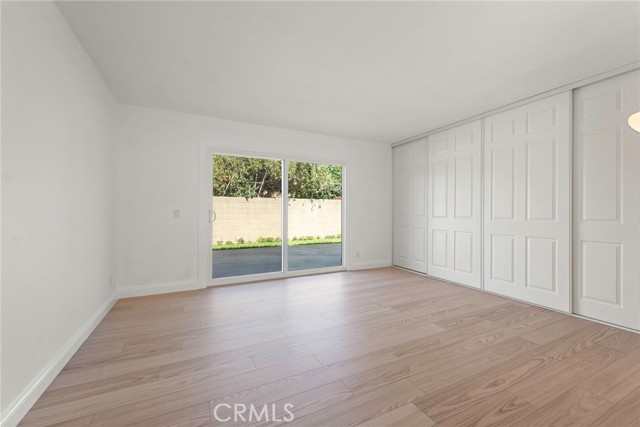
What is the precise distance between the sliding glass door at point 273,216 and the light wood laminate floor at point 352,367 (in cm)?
122

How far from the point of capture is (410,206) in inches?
188

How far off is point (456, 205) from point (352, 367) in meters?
3.03

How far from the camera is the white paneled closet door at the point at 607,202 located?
235 centimetres

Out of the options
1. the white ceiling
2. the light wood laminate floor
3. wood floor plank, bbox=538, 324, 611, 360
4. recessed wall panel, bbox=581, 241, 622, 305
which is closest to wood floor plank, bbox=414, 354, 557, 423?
the light wood laminate floor

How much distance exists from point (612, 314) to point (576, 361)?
42.8 inches

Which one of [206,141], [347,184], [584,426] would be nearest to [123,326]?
[206,141]

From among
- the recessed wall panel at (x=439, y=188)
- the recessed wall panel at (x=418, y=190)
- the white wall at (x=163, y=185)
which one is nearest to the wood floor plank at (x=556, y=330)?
the recessed wall panel at (x=439, y=188)

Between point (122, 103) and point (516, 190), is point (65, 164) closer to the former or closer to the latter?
point (122, 103)

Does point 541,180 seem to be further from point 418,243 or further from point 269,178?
point 269,178

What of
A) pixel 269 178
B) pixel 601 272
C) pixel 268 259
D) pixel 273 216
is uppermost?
pixel 269 178

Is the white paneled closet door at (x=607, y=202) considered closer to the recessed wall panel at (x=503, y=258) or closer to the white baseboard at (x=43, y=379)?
the recessed wall panel at (x=503, y=258)

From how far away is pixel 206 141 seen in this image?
144 inches

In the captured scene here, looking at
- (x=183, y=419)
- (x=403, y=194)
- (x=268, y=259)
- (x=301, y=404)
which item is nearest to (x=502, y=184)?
(x=403, y=194)

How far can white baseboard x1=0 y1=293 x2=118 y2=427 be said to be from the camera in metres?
1.26
